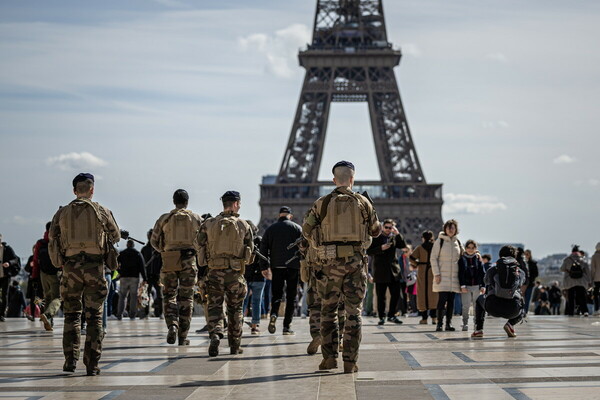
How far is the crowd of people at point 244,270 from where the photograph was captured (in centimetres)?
1089

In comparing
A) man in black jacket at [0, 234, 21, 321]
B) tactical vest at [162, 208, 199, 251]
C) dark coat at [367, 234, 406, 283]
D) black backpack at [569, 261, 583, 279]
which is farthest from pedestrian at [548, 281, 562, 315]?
tactical vest at [162, 208, 199, 251]

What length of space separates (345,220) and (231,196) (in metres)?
2.62

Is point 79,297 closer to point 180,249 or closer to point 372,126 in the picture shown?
point 180,249

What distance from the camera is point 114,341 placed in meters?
15.8

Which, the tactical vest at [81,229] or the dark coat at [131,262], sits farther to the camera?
the dark coat at [131,262]

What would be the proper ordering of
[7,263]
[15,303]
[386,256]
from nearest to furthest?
[386,256]
[7,263]
[15,303]

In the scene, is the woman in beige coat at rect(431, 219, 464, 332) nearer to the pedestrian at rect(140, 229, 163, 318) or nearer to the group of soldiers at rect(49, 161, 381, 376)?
the pedestrian at rect(140, 229, 163, 318)

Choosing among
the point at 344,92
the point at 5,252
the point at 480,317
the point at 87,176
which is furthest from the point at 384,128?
the point at 87,176

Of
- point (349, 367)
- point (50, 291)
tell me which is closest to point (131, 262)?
point (50, 291)

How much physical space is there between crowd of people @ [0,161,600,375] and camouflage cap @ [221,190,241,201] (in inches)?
0.6

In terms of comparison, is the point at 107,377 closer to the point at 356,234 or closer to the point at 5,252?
the point at 356,234

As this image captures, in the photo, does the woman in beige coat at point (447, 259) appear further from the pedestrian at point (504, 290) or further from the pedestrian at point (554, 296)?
the pedestrian at point (554, 296)

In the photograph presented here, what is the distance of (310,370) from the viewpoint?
11023 mm

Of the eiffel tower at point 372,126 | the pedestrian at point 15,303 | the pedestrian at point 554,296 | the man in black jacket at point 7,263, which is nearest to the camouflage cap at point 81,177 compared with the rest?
the man in black jacket at point 7,263
